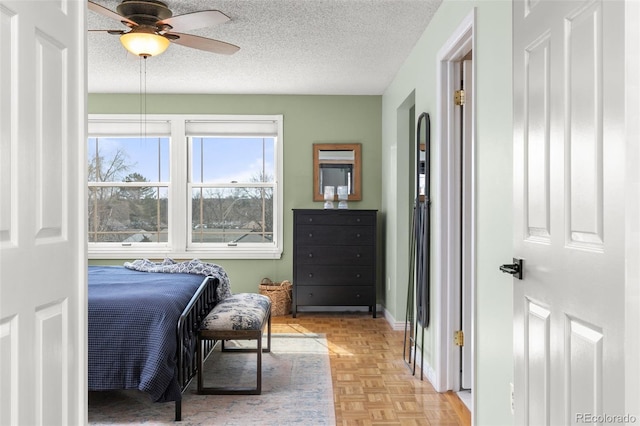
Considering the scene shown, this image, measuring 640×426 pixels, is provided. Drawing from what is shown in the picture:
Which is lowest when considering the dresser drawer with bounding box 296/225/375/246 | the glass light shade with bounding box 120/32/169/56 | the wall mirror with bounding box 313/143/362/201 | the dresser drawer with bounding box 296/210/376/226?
the dresser drawer with bounding box 296/225/375/246

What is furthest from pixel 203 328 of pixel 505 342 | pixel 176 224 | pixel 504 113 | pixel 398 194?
pixel 176 224

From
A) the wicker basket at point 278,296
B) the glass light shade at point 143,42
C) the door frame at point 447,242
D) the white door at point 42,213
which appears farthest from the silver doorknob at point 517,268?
the wicker basket at point 278,296

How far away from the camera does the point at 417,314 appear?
4273mm

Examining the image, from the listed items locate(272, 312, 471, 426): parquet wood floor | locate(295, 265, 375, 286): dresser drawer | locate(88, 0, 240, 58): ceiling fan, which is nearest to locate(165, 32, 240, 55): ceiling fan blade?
locate(88, 0, 240, 58): ceiling fan

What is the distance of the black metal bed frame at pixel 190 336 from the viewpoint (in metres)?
3.14

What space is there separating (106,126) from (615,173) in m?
6.16

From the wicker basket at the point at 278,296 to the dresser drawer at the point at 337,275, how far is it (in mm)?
249

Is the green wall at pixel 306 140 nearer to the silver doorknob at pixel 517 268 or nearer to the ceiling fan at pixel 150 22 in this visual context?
the ceiling fan at pixel 150 22

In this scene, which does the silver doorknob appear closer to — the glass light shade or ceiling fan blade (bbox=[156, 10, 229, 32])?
ceiling fan blade (bbox=[156, 10, 229, 32])

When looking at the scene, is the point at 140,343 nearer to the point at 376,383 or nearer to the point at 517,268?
the point at 376,383

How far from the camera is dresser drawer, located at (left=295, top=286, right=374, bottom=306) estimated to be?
6.14 m

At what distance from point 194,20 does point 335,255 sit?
335 cm

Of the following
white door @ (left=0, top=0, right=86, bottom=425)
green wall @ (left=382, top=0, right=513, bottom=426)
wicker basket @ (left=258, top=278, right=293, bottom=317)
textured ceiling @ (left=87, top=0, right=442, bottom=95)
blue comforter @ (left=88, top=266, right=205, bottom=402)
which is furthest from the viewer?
wicker basket @ (left=258, top=278, right=293, bottom=317)

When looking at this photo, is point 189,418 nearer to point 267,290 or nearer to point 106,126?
point 267,290
